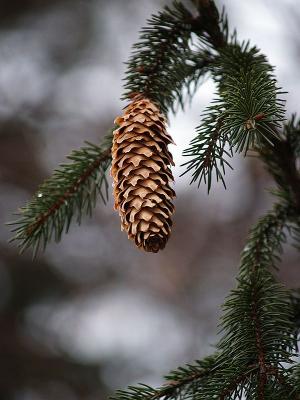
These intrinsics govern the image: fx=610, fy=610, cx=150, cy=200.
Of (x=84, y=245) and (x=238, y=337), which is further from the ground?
(x=84, y=245)

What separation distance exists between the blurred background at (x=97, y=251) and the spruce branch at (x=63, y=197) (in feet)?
9.29

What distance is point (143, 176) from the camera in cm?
66

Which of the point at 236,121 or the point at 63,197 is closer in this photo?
the point at 236,121

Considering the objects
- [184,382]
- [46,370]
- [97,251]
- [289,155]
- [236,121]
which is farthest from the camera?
[97,251]

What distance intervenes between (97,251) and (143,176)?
363 centimetres

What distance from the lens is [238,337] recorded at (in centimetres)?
67

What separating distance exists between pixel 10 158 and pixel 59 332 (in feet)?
4.21

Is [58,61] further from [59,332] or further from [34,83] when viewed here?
[59,332]

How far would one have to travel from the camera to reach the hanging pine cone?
636mm

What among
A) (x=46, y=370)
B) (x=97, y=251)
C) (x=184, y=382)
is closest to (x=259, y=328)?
(x=184, y=382)

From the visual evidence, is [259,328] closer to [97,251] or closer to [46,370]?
[46,370]

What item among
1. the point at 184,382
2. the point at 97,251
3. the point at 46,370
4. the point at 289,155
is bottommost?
the point at 184,382

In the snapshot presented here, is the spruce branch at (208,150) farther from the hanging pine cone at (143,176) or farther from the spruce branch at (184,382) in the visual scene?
the spruce branch at (184,382)

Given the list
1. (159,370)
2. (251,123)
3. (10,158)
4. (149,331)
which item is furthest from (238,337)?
(10,158)
